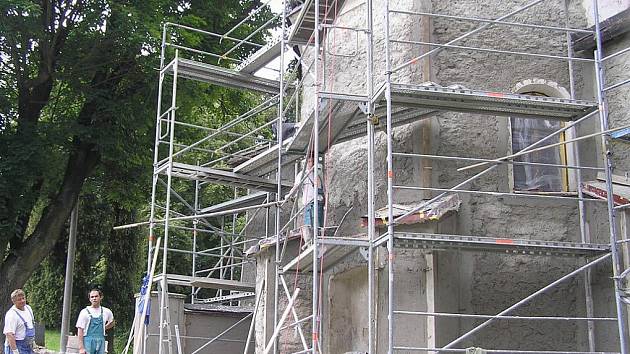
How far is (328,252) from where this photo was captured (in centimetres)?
1098

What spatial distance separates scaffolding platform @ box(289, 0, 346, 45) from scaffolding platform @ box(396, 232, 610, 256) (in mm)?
4579

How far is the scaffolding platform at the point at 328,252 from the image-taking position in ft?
32.1

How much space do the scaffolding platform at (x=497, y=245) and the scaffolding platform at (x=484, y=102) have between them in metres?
1.74

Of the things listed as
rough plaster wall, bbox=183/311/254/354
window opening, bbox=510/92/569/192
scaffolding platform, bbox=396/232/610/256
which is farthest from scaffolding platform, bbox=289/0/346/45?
rough plaster wall, bbox=183/311/254/354

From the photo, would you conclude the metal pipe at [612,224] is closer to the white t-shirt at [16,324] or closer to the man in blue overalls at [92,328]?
the man in blue overalls at [92,328]

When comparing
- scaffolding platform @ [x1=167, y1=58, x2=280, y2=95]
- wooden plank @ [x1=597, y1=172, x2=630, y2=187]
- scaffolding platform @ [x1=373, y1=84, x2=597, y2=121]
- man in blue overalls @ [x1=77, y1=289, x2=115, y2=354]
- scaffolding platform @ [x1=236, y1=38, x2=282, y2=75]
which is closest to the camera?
scaffolding platform @ [x1=373, y1=84, x2=597, y2=121]

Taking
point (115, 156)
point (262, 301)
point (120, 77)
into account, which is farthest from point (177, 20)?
point (262, 301)

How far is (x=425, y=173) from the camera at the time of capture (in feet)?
36.5

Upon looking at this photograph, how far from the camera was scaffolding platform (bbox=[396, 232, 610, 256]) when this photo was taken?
945 centimetres

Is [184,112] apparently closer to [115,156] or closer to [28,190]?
A: [115,156]

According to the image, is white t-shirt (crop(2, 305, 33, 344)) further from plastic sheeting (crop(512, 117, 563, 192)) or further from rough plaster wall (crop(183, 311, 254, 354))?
plastic sheeting (crop(512, 117, 563, 192))

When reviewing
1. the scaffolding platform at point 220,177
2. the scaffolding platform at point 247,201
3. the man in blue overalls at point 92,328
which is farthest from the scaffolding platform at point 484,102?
the scaffolding platform at point 247,201

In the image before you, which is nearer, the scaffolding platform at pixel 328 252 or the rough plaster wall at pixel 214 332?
the scaffolding platform at pixel 328 252

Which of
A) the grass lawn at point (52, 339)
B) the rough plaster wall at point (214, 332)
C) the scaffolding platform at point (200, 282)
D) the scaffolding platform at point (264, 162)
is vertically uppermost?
the scaffolding platform at point (264, 162)
